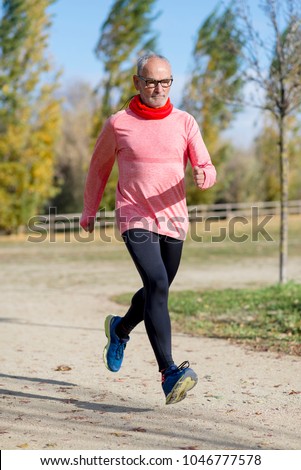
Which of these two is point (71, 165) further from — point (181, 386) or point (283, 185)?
point (181, 386)

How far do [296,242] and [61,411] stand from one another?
65.3 ft

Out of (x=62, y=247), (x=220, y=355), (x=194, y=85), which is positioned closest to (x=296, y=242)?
(x=62, y=247)

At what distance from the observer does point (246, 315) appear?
9492 mm

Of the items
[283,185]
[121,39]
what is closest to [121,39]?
[121,39]

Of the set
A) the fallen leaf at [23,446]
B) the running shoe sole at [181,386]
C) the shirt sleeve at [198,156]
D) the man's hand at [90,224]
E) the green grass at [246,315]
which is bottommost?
the green grass at [246,315]

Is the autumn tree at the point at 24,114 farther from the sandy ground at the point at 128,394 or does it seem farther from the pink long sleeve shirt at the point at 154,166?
the pink long sleeve shirt at the point at 154,166

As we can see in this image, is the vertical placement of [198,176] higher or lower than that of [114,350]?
higher

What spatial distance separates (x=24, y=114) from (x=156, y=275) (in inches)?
1140

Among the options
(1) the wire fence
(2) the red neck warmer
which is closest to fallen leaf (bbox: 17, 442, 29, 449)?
(2) the red neck warmer

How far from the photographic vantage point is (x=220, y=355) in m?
7.16

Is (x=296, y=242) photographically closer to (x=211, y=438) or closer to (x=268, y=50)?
(x=268, y=50)

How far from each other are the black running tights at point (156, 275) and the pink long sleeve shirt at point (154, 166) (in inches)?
2.8
